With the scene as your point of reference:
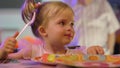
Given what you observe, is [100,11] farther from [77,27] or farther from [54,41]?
[54,41]

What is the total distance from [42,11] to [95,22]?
873mm

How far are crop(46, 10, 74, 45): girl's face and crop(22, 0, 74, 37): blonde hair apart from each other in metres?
0.02

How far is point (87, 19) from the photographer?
5.88 ft

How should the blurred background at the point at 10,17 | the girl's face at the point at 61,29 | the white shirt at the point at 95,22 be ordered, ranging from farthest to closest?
1. the blurred background at the point at 10,17
2. the white shirt at the point at 95,22
3. the girl's face at the point at 61,29

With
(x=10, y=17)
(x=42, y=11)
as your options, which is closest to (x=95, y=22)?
(x=10, y=17)

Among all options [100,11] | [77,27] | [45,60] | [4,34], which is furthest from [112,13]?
[45,60]

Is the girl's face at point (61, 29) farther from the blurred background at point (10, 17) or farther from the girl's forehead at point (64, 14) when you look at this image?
the blurred background at point (10, 17)

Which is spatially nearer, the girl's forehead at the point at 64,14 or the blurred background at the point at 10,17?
the girl's forehead at the point at 64,14

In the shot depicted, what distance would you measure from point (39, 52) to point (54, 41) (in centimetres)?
6

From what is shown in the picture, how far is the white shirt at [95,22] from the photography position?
176 cm

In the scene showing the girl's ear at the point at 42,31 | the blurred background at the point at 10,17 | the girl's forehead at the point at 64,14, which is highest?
the blurred background at the point at 10,17

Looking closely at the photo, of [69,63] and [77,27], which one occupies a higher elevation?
[77,27]

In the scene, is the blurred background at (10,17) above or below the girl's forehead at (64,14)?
above

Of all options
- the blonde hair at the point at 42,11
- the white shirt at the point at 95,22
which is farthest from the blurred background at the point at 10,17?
the blonde hair at the point at 42,11
